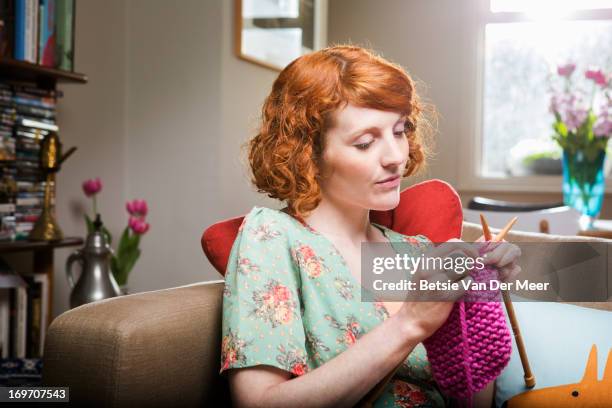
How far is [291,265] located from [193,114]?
6.62 feet

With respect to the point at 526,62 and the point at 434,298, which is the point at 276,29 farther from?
the point at 434,298

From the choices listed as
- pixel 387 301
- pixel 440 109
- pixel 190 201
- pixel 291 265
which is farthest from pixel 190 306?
pixel 440 109

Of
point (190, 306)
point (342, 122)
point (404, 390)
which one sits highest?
point (342, 122)

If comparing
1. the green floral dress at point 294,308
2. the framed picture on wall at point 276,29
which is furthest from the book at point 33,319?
the green floral dress at point 294,308

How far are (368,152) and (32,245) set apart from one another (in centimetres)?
154

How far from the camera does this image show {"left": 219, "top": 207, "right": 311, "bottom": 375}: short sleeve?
99 cm

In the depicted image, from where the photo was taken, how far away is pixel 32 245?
2.30 metres

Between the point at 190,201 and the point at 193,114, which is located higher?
the point at 193,114

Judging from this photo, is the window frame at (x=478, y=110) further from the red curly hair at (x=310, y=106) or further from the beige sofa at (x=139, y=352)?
the beige sofa at (x=139, y=352)

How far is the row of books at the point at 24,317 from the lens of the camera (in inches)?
91.4

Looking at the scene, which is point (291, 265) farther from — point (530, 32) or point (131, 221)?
point (530, 32)

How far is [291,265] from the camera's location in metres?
1.11

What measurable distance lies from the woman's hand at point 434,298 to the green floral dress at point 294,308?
18 centimetres

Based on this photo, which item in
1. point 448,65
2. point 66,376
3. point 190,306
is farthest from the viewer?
point 448,65
